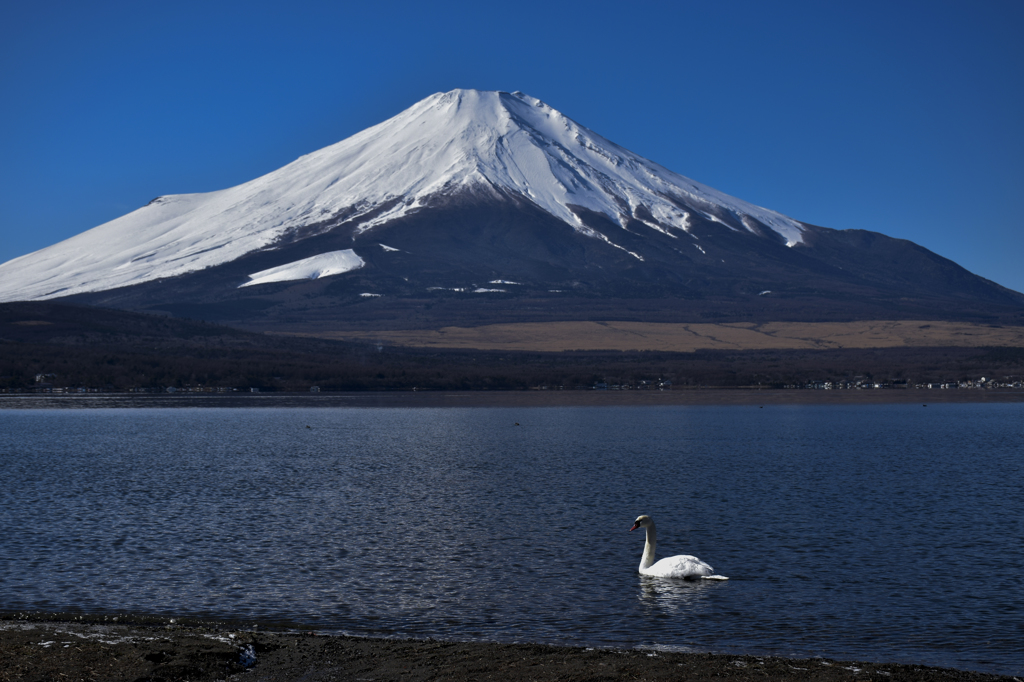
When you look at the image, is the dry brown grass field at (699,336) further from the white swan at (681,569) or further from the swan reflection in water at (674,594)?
the swan reflection in water at (674,594)

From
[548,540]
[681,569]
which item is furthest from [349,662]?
[548,540]

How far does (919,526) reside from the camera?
23531mm

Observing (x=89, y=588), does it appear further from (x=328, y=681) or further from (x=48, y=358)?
(x=48, y=358)

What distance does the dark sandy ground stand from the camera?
1203 cm

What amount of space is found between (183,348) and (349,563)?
109 m

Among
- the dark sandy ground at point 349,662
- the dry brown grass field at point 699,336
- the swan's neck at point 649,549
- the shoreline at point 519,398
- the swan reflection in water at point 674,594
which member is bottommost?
the swan reflection in water at point 674,594

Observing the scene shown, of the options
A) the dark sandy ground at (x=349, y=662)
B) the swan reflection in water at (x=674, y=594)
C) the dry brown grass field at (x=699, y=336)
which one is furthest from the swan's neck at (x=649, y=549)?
the dry brown grass field at (x=699, y=336)

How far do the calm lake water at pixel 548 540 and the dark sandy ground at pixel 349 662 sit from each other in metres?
0.94

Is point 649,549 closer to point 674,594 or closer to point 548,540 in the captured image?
point 674,594

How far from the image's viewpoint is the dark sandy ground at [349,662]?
39.5 feet

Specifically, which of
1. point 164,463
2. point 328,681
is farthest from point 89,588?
point 164,463

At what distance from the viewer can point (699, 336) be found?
159 meters

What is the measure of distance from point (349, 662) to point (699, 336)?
493ft

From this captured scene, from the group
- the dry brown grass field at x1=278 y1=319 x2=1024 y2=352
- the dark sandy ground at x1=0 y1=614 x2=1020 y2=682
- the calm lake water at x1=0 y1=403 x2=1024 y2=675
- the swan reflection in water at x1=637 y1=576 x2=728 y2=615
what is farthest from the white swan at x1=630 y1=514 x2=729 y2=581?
the dry brown grass field at x1=278 y1=319 x2=1024 y2=352
